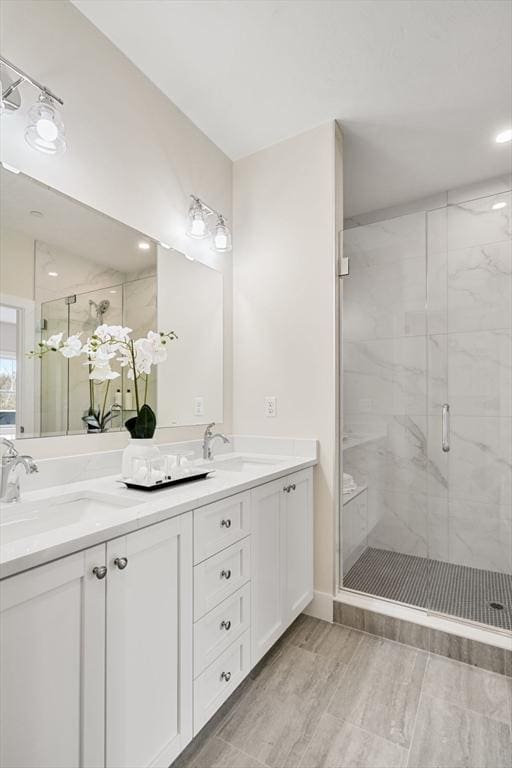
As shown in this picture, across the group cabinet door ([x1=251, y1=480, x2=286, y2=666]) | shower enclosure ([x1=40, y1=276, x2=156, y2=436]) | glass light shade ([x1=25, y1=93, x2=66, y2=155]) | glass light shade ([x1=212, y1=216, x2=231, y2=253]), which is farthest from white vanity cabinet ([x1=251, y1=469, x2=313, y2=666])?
glass light shade ([x1=25, y1=93, x2=66, y2=155])

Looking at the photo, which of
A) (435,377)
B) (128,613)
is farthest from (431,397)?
(128,613)

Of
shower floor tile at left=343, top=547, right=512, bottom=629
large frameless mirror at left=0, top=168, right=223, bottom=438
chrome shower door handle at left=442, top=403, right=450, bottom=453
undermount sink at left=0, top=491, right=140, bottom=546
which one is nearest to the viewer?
undermount sink at left=0, top=491, right=140, bottom=546

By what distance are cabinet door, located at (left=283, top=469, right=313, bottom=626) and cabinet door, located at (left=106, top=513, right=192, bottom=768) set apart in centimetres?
70

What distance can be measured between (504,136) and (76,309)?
2427 millimetres

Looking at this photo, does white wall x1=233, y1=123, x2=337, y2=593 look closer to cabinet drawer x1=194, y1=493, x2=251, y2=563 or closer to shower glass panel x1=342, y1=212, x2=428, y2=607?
shower glass panel x1=342, y1=212, x2=428, y2=607

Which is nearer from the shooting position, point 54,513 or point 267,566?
point 54,513

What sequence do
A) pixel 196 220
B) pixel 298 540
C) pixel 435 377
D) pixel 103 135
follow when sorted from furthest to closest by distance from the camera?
pixel 435 377
pixel 196 220
pixel 298 540
pixel 103 135

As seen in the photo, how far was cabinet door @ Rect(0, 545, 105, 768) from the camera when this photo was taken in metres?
0.72

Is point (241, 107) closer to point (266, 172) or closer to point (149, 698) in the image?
point (266, 172)

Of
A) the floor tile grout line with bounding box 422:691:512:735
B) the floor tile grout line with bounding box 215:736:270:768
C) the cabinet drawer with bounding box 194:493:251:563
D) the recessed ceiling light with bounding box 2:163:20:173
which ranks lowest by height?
the floor tile grout line with bounding box 422:691:512:735

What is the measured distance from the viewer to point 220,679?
1267 mm

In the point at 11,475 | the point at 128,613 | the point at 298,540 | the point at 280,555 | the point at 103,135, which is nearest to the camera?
the point at 128,613

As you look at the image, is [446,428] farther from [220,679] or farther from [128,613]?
[128,613]

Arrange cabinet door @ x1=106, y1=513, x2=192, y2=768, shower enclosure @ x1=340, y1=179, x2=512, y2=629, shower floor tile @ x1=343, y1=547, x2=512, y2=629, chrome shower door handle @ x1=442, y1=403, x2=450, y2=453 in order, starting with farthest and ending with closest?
chrome shower door handle @ x1=442, y1=403, x2=450, y2=453 < shower enclosure @ x1=340, y1=179, x2=512, y2=629 < shower floor tile @ x1=343, y1=547, x2=512, y2=629 < cabinet door @ x1=106, y1=513, x2=192, y2=768
